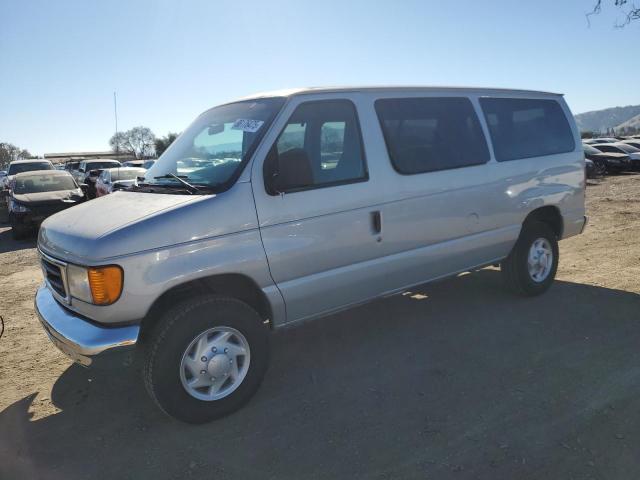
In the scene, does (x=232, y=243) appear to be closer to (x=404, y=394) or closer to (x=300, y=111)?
(x=300, y=111)

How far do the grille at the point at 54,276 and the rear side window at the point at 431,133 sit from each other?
2.52 m

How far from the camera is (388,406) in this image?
325cm

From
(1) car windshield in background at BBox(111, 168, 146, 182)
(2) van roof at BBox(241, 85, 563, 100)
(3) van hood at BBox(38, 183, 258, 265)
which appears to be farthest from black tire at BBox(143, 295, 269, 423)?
(1) car windshield in background at BBox(111, 168, 146, 182)

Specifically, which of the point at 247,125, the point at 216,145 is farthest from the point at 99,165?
the point at 247,125

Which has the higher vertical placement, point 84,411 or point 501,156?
point 501,156

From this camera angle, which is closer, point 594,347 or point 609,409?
point 609,409

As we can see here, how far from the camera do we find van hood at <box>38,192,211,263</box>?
277 centimetres

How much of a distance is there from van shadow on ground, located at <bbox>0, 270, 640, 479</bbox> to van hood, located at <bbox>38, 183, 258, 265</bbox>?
1.18 m

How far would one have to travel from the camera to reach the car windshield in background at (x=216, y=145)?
10.8 feet

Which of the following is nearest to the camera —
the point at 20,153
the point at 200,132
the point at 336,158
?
the point at 336,158

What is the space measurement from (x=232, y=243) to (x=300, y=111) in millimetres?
1092

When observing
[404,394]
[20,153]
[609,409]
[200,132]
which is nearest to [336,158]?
[200,132]

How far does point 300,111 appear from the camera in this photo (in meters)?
3.46

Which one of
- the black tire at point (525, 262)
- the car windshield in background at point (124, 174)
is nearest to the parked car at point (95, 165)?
the car windshield in background at point (124, 174)
